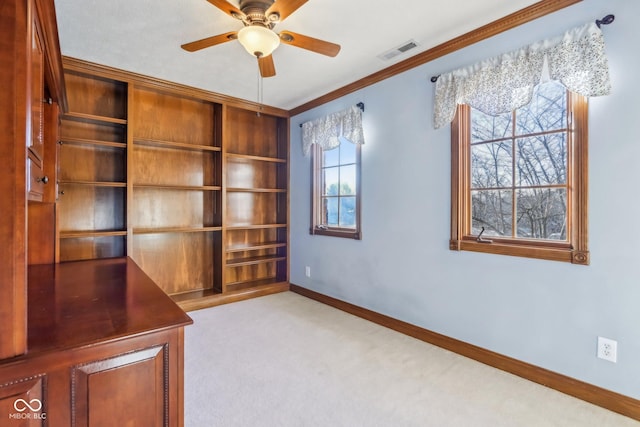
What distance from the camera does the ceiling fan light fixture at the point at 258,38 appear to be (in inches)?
79.4

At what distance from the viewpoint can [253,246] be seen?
4.24 metres

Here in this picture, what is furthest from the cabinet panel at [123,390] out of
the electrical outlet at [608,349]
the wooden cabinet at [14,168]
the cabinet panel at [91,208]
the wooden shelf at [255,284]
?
the wooden shelf at [255,284]

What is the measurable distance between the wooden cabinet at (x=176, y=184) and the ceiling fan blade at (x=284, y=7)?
2.04 m

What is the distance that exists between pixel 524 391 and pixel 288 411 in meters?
1.50

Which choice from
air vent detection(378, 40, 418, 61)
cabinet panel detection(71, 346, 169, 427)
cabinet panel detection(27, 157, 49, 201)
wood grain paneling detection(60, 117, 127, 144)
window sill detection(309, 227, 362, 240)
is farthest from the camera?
window sill detection(309, 227, 362, 240)

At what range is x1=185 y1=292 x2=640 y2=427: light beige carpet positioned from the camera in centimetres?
182

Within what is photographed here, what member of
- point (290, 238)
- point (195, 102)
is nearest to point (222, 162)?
point (195, 102)

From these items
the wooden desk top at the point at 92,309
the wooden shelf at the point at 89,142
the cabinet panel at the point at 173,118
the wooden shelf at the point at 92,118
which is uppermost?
the cabinet panel at the point at 173,118

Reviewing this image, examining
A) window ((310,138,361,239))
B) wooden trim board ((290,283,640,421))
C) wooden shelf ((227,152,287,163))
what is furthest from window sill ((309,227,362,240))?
wooden shelf ((227,152,287,163))

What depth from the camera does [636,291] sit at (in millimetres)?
1819

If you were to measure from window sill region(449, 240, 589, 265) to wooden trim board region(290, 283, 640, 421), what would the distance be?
29.1 inches

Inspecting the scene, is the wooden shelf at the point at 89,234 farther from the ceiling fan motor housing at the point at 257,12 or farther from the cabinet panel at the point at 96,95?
the ceiling fan motor housing at the point at 257,12

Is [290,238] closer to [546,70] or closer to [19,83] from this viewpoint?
[546,70]

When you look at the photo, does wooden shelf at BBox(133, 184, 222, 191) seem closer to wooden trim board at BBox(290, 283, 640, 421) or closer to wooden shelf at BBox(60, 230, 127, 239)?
wooden shelf at BBox(60, 230, 127, 239)
